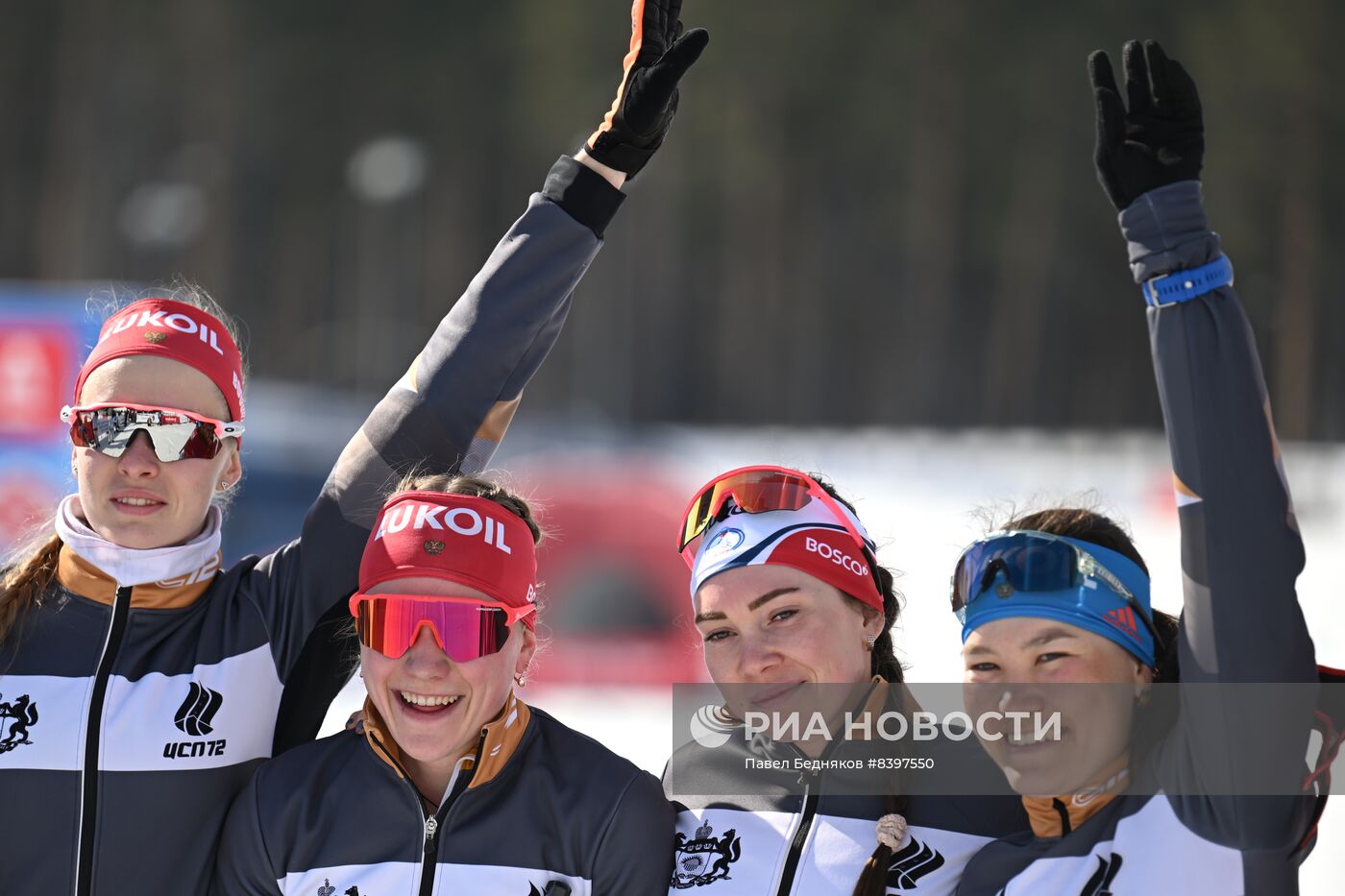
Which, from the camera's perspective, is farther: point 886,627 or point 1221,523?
point 886,627

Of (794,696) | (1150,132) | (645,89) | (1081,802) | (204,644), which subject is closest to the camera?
(1150,132)

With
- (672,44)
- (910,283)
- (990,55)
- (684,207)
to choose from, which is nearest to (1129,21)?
(990,55)

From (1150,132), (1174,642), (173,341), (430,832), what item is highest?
(1150,132)

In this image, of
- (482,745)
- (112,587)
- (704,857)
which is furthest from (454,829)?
(112,587)

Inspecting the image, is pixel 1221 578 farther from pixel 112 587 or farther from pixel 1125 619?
pixel 112 587

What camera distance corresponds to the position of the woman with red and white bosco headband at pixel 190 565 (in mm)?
2641

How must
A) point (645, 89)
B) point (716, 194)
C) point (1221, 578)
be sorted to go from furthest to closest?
1. point (716, 194)
2. point (645, 89)
3. point (1221, 578)

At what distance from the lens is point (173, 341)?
2.91 metres

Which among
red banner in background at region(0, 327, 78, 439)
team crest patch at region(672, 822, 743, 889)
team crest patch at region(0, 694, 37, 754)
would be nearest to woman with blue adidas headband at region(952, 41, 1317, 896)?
team crest patch at region(672, 822, 743, 889)

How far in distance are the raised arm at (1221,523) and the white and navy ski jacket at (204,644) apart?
1234mm

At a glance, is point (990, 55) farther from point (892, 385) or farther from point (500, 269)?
point (500, 269)

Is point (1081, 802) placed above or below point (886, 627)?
below

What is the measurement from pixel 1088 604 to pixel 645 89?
1.37 metres

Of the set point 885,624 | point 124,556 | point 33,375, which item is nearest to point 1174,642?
point 885,624
